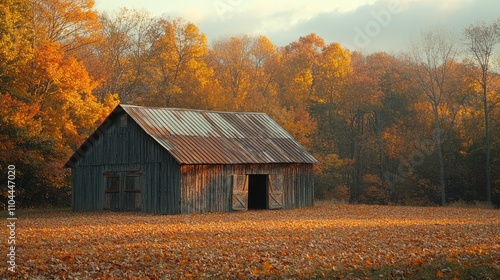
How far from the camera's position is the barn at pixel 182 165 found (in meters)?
31.5

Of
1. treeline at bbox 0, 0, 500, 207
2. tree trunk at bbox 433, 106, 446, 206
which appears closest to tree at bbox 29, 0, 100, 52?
treeline at bbox 0, 0, 500, 207

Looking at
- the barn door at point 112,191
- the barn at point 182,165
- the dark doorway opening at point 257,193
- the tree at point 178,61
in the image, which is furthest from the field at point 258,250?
the tree at point 178,61

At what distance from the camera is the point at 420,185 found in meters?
51.0

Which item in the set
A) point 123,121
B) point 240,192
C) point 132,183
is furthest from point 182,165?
point 123,121

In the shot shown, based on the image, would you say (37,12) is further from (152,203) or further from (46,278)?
(46,278)

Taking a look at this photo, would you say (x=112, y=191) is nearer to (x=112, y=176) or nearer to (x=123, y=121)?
(x=112, y=176)

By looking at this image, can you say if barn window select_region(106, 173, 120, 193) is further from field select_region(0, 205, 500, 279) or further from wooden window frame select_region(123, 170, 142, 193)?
field select_region(0, 205, 500, 279)

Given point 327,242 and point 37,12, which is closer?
point 327,242

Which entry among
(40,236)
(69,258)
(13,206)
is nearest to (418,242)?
(69,258)

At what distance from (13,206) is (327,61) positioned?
31191 mm

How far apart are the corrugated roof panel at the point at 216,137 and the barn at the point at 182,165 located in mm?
57

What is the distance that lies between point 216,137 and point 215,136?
0.10 metres

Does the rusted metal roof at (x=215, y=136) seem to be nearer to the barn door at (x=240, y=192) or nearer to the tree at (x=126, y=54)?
the barn door at (x=240, y=192)

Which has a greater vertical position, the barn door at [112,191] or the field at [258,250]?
the barn door at [112,191]
